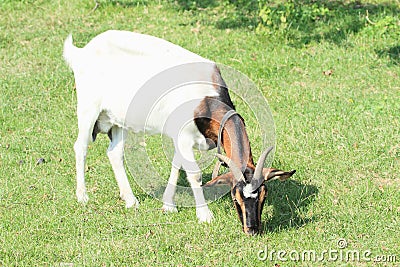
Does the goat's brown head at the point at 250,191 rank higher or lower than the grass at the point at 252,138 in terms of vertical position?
higher

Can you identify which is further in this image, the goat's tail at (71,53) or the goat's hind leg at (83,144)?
the goat's tail at (71,53)

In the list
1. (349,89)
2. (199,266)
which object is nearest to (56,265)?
(199,266)

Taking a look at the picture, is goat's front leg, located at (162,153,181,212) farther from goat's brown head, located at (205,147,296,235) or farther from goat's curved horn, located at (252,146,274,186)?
goat's curved horn, located at (252,146,274,186)

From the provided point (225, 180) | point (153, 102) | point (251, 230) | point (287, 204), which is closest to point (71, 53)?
point (153, 102)

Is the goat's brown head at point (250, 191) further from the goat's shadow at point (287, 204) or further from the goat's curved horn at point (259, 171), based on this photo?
the goat's shadow at point (287, 204)

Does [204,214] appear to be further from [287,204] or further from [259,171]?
[259,171]

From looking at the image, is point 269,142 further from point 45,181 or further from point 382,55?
point 382,55

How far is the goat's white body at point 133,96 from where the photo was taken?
6988 mm

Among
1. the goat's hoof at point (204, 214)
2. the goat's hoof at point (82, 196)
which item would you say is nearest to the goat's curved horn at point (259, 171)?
the goat's hoof at point (204, 214)

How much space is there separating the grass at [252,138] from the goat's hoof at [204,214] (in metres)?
0.10

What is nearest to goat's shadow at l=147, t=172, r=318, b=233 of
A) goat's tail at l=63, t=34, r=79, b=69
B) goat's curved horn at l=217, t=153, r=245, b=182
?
goat's curved horn at l=217, t=153, r=245, b=182

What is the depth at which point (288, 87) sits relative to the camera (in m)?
9.82

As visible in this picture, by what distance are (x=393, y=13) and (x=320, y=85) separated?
300 centimetres

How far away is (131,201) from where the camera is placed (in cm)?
733
